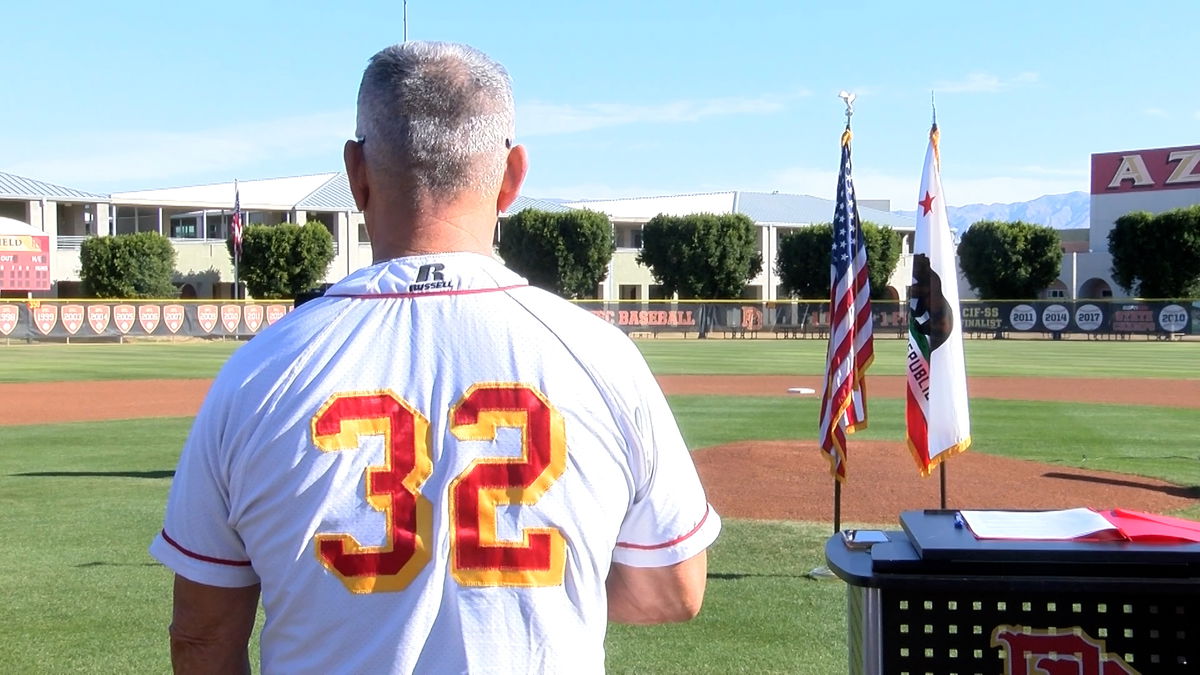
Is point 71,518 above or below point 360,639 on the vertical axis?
below

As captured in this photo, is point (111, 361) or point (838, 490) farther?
point (111, 361)

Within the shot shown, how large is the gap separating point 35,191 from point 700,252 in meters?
36.1

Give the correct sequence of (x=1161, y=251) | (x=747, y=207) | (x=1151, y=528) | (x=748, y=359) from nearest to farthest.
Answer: (x=1151, y=528) → (x=748, y=359) → (x=1161, y=251) → (x=747, y=207)

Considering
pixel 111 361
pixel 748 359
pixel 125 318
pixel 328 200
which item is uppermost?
pixel 328 200

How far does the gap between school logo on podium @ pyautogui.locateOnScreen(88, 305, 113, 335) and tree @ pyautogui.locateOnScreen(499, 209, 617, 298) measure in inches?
1031

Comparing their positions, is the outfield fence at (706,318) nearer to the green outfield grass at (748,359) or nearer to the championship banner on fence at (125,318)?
the championship banner on fence at (125,318)

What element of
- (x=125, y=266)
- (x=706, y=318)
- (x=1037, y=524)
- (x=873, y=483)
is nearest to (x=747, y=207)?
(x=706, y=318)

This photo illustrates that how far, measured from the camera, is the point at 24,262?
191ft

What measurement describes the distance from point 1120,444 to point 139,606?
1233 cm

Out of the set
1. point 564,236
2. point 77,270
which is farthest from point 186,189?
point 564,236

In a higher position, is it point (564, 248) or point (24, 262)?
point (564, 248)

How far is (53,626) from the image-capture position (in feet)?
21.0

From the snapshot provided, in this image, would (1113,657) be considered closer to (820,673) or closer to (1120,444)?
(820,673)

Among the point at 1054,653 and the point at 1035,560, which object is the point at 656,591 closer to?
the point at 1035,560
